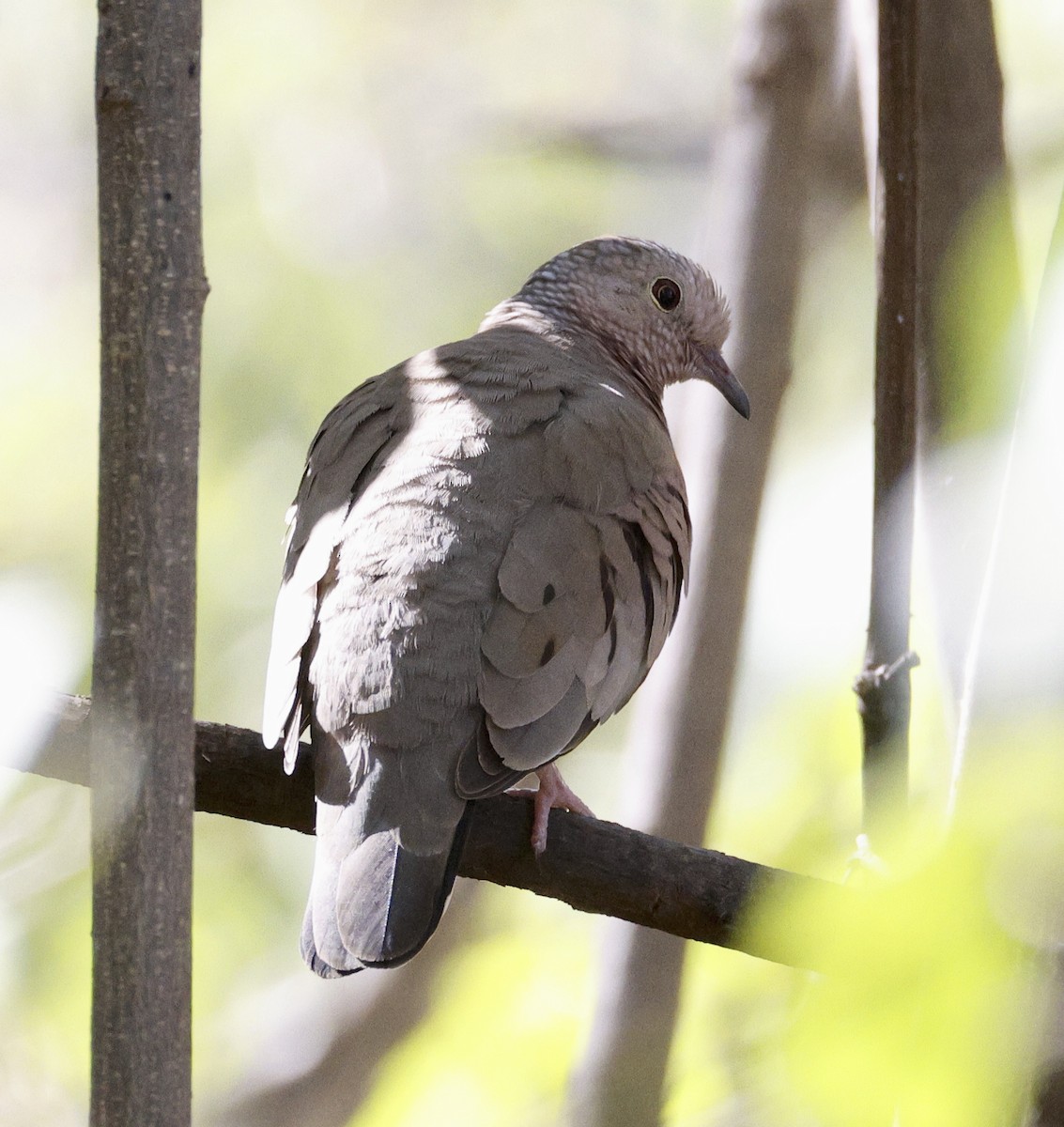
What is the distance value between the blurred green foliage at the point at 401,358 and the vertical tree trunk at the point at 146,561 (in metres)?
1.50

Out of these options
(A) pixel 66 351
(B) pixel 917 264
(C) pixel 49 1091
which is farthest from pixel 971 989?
(A) pixel 66 351

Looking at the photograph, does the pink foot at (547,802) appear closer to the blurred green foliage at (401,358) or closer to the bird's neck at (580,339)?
the blurred green foliage at (401,358)

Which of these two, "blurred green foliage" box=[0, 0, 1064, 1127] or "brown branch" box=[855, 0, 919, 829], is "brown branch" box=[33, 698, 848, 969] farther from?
"blurred green foliage" box=[0, 0, 1064, 1127]

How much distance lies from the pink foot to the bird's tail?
20 cm

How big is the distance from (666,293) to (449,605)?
5.68 ft

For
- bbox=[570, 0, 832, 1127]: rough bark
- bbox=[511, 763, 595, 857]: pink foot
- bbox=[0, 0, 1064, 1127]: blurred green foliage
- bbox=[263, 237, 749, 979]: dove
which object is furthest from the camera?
bbox=[0, 0, 1064, 1127]: blurred green foliage

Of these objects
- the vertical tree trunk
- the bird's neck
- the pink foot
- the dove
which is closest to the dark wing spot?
the dove

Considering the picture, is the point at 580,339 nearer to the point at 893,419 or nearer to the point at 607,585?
the point at 607,585

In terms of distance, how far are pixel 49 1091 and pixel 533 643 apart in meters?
2.73

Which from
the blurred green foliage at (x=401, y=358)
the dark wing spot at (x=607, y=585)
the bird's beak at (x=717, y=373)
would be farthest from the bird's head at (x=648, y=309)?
the dark wing spot at (x=607, y=585)

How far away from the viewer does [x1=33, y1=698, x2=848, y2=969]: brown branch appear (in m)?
2.32

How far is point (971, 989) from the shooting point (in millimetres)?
1846

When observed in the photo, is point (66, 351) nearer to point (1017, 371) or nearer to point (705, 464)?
point (705, 464)

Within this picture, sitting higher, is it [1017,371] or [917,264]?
[917,264]
